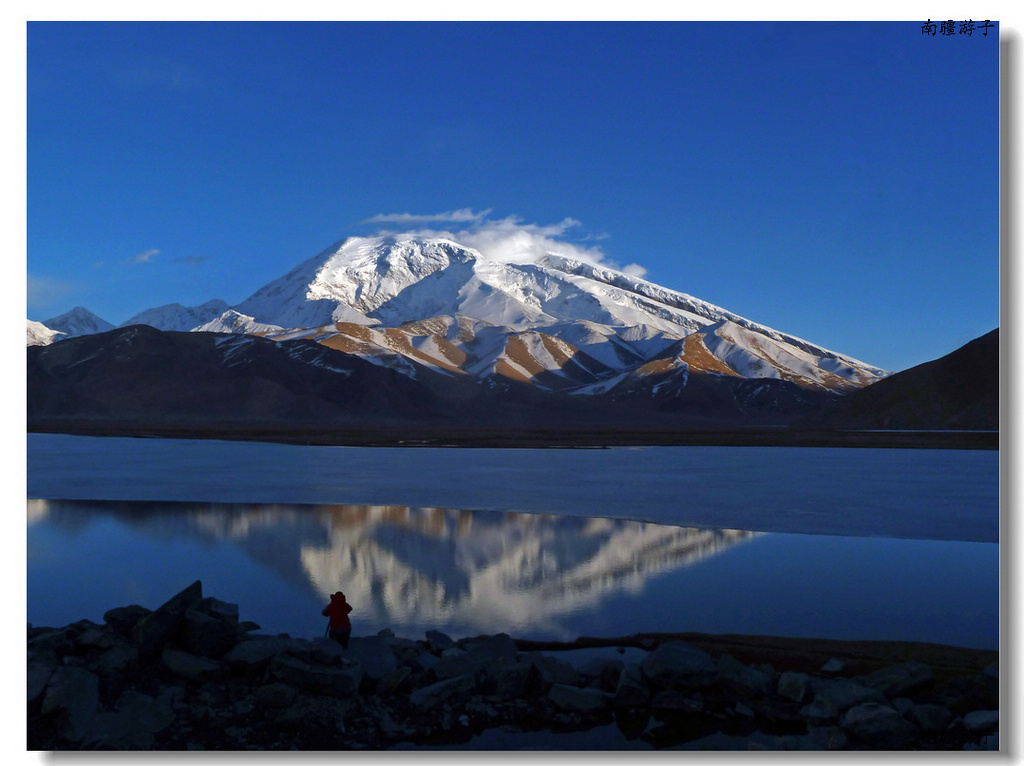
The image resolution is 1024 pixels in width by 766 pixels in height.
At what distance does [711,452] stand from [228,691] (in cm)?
4645

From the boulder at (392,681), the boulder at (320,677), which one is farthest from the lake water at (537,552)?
the boulder at (320,677)

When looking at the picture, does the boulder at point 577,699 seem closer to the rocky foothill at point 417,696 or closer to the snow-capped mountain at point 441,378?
the rocky foothill at point 417,696

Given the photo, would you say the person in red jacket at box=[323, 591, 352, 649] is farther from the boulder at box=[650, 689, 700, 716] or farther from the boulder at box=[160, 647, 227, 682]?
the boulder at box=[650, 689, 700, 716]

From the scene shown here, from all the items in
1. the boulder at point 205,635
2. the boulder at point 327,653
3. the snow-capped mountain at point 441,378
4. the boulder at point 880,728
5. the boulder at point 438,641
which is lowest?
the boulder at point 880,728

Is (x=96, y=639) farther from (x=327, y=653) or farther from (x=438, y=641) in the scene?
(x=438, y=641)

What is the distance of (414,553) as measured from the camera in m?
14.5

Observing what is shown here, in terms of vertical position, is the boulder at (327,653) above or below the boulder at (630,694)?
above

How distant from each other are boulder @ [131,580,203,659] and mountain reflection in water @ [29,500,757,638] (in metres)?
1.69

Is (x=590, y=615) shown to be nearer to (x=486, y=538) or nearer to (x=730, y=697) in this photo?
(x=730, y=697)

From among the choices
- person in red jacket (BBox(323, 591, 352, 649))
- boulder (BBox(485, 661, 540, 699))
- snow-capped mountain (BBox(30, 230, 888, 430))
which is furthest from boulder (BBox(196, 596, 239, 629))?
snow-capped mountain (BBox(30, 230, 888, 430))

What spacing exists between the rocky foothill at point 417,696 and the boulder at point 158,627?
0.05 ft

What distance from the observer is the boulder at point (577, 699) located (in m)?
7.52
